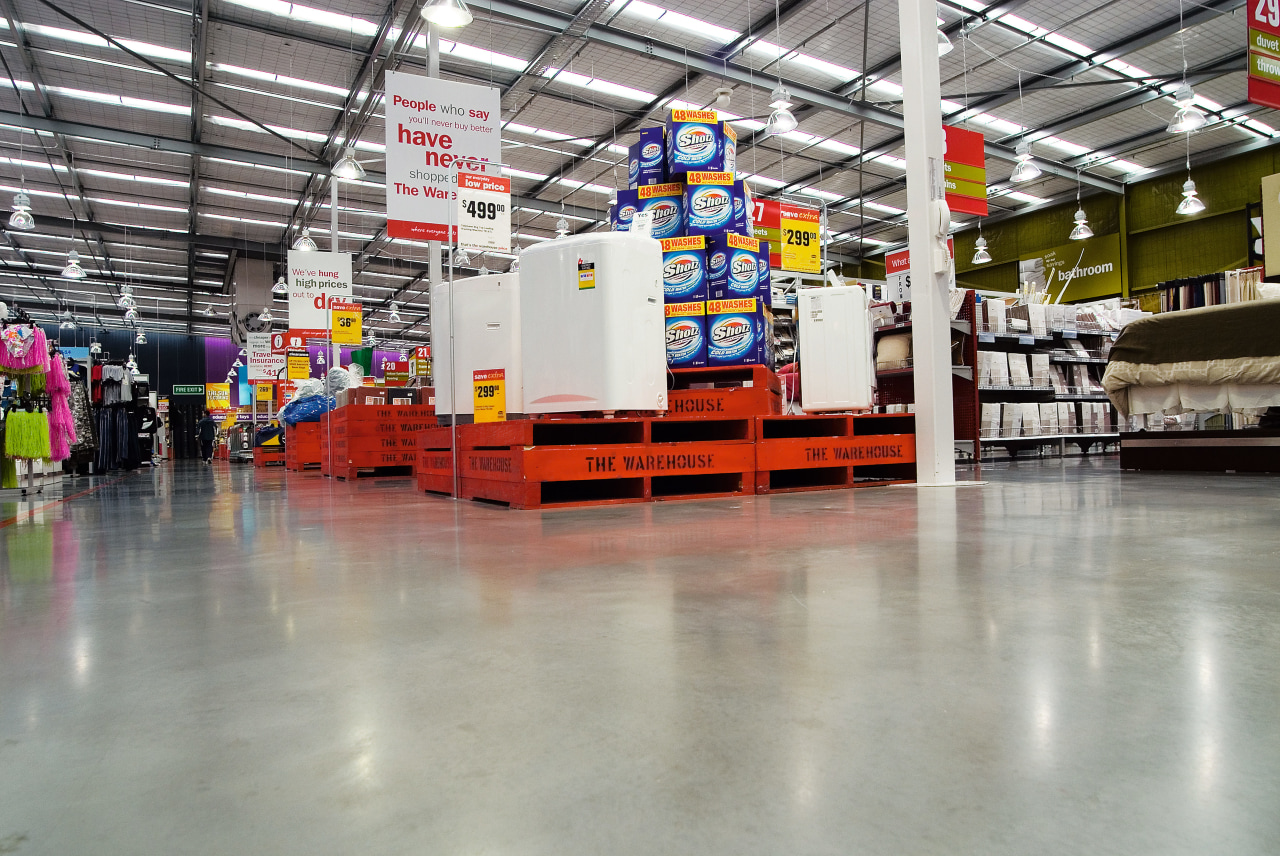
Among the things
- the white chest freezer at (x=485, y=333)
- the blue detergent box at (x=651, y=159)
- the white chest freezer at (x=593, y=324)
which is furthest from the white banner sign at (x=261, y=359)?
the white chest freezer at (x=593, y=324)

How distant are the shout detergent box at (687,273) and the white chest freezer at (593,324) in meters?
0.71

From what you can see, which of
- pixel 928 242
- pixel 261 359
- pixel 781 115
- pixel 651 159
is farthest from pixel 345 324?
pixel 928 242

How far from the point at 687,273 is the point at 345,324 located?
30.8ft

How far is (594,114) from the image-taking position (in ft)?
43.5

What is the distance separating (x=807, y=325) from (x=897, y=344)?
3293 millimetres

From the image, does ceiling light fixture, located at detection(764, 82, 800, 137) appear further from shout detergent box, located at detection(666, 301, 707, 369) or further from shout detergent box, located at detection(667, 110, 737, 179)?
A: shout detergent box, located at detection(666, 301, 707, 369)

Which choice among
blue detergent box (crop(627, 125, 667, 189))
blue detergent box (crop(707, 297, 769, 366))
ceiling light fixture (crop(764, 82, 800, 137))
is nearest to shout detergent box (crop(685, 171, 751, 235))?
blue detergent box (crop(627, 125, 667, 189))

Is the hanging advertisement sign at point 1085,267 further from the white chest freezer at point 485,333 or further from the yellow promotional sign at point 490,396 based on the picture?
the yellow promotional sign at point 490,396

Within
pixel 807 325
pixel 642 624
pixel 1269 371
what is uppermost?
pixel 807 325

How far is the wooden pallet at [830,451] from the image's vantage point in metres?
4.95

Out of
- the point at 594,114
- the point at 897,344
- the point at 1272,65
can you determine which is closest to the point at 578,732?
the point at 897,344

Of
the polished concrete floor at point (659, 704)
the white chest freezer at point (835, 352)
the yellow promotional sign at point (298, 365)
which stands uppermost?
the yellow promotional sign at point (298, 365)

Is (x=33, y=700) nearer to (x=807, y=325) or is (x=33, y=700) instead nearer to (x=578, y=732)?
(x=578, y=732)

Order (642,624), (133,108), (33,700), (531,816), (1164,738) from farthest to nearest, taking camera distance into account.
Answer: (133,108) < (642,624) < (33,700) < (1164,738) < (531,816)
